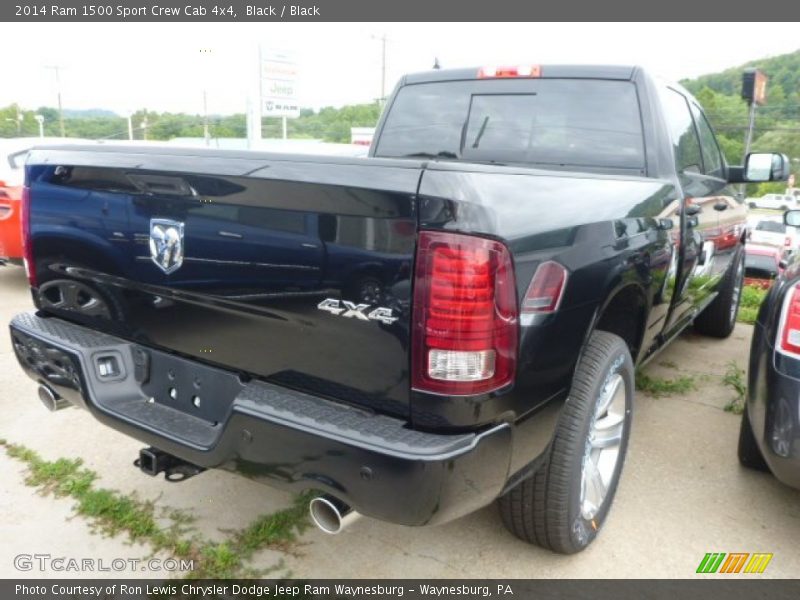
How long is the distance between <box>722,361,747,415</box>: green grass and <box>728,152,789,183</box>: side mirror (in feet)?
4.22

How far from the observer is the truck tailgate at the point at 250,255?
179cm

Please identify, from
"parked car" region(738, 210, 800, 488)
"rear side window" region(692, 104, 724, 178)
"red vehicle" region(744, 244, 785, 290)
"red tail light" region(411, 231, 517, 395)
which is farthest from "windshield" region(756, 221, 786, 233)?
"red tail light" region(411, 231, 517, 395)

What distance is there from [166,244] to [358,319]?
0.79m

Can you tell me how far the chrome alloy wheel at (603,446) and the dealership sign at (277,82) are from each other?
13.5 m

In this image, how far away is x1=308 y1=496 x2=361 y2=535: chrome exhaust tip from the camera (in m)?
1.88

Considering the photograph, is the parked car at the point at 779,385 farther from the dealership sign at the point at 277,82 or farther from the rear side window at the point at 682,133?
the dealership sign at the point at 277,82

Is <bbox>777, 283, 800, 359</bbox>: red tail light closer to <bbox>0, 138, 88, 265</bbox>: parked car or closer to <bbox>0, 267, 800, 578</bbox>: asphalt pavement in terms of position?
<bbox>0, 267, 800, 578</bbox>: asphalt pavement

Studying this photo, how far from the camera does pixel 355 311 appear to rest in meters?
1.82

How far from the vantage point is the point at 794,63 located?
6538cm

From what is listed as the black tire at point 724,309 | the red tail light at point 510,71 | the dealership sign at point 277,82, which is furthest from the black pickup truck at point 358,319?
the dealership sign at point 277,82

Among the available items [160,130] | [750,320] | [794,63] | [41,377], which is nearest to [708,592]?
[41,377]

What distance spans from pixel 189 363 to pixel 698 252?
275 centimetres

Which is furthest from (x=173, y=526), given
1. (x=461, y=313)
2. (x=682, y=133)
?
(x=682, y=133)

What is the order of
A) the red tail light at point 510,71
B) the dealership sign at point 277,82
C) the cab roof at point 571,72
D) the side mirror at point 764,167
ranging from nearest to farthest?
1. the cab roof at point 571,72
2. the red tail light at point 510,71
3. the side mirror at point 764,167
4. the dealership sign at point 277,82
